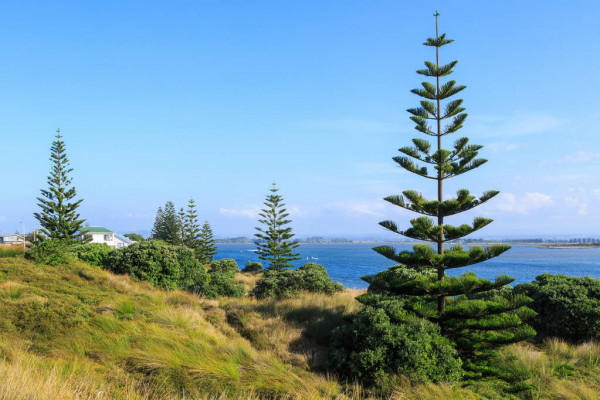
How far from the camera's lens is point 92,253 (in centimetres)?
1562

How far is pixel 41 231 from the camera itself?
109 ft

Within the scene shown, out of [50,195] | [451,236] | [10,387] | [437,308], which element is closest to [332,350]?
[437,308]

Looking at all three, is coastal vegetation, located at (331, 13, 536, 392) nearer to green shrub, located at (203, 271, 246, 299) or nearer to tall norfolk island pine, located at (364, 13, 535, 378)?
tall norfolk island pine, located at (364, 13, 535, 378)

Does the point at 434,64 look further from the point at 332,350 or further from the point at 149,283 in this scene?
the point at 149,283

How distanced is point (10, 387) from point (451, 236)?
7458 millimetres

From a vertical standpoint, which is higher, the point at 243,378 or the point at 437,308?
the point at 437,308

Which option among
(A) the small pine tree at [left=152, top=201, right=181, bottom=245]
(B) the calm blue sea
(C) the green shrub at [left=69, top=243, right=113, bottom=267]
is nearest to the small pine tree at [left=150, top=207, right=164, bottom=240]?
(A) the small pine tree at [left=152, top=201, right=181, bottom=245]

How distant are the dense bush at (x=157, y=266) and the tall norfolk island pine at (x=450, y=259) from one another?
28.0 ft

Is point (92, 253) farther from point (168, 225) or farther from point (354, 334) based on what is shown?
point (168, 225)

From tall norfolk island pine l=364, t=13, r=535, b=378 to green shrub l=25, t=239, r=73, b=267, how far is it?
10043mm

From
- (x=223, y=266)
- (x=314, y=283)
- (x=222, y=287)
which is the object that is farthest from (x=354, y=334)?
(x=223, y=266)

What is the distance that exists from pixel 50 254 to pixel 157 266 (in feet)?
10.9

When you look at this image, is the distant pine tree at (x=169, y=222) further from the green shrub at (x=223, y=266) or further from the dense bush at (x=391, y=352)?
the dense bush at (x=391, y=352)

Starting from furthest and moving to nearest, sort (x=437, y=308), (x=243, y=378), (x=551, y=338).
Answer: (x=551, y=338)
(x=437, y=308)
(x=243, y=378)
